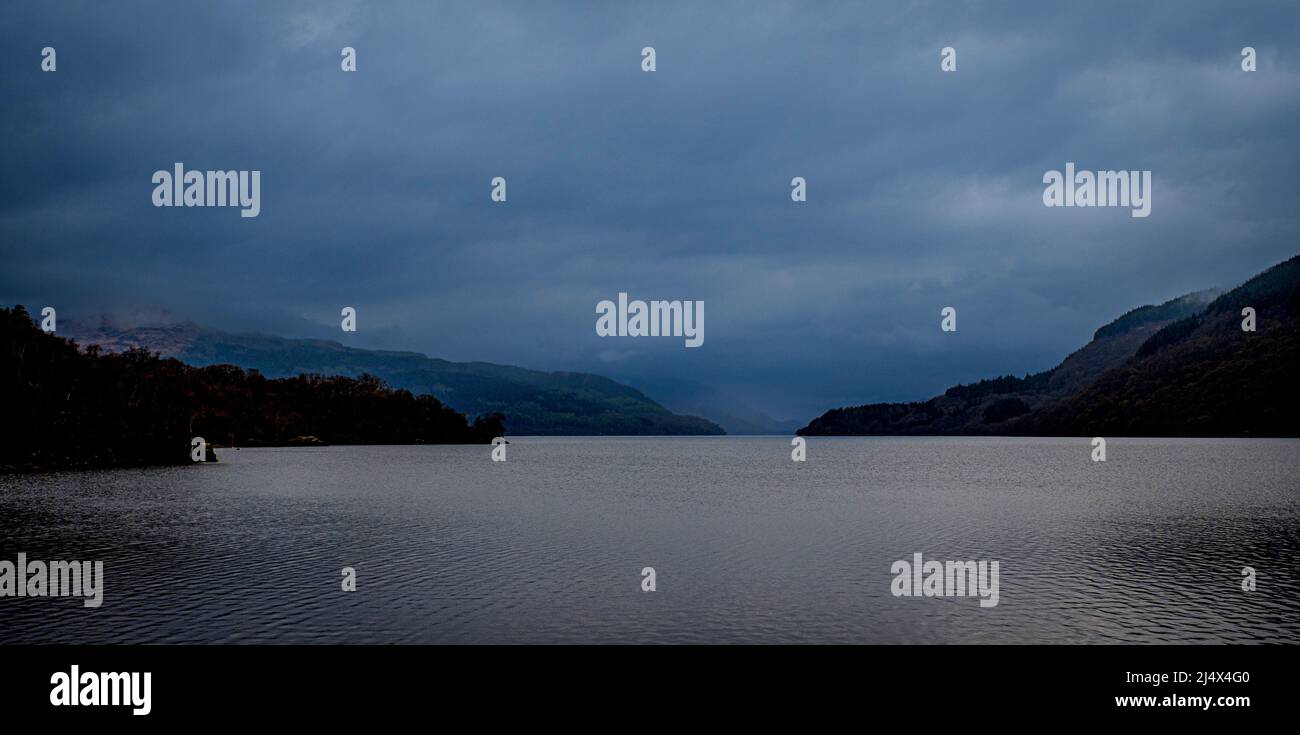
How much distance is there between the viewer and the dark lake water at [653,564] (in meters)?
26.4

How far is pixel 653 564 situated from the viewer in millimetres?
39719

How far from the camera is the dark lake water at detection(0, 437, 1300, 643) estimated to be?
1038 inches

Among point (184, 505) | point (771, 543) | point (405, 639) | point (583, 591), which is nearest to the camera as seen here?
point (405, 639)

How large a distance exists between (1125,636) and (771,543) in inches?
909

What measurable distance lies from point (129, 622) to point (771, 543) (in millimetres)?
31717
